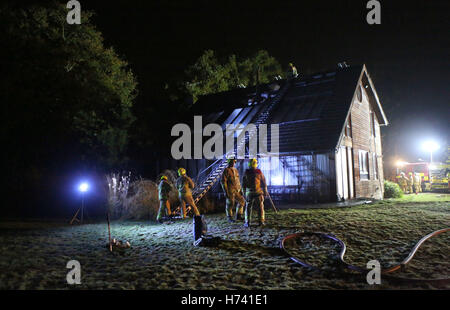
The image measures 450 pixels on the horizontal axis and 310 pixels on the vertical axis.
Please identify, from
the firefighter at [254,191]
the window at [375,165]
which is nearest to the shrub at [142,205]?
the firefighter at [254,191]

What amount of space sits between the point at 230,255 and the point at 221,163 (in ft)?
Result: 30.5

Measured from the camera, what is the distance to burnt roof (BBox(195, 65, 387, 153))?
14.6 meters

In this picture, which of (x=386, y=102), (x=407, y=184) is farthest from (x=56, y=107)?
(x=386, y=102)

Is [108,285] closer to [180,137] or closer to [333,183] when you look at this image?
[333,183]

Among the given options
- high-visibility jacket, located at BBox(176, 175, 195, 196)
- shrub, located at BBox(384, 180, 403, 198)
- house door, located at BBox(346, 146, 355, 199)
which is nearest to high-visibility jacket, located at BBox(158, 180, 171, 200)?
high-visibility jacket, located at BBox(176, 175, 195, 196)

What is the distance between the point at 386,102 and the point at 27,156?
41181 millimetres

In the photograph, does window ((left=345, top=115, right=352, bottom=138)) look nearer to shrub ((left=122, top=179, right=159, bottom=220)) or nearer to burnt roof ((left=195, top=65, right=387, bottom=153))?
burnt roof ((left=195, top=65, right=387, bottom=153))

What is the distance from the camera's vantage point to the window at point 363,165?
55.9 ft

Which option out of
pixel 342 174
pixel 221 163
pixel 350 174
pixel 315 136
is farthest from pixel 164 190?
pixel 350 174

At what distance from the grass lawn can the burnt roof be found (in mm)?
5557

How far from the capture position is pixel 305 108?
54.6ft

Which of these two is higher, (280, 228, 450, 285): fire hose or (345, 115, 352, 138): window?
(345, 115, 352, 138): window

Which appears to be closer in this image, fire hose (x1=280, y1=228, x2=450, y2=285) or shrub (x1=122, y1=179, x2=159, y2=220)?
fire hose (x1=280, y1=228, x2=450, y2=285)

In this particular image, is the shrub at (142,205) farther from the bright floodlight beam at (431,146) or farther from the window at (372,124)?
the bright floodlight beam at (431,146)
